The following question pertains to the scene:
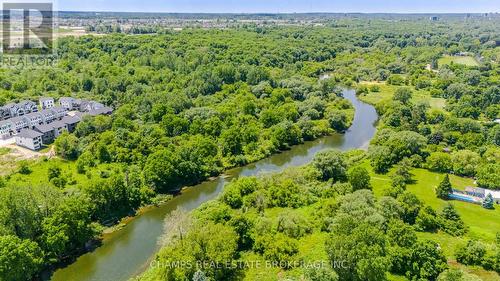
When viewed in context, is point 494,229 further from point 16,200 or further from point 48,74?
point 48,74

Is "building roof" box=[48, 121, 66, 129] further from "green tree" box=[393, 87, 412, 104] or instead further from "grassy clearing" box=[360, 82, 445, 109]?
"grassy clearing" box=[360, 82, 445, 109]

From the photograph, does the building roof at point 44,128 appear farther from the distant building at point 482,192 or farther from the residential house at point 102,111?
the distant building at point 482,192

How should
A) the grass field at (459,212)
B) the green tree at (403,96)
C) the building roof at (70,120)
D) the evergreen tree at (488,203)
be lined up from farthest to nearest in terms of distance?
the green tree at (403,96)
the building roof at (70,120)
the evergreen tree at (488,203)
the grass field at (459,212)

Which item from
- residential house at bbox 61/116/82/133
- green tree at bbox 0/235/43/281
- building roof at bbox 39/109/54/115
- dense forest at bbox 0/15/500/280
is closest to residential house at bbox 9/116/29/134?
building roof at bbox 39/109/54/115

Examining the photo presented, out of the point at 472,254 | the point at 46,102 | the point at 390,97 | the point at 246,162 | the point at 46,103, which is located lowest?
the point at 472,254

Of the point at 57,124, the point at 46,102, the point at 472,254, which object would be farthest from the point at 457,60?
the point at 57,124

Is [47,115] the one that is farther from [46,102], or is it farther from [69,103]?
[46,102]

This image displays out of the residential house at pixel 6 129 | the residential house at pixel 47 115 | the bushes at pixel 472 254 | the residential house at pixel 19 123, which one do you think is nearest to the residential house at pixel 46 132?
the residential house at pixel 19 123
